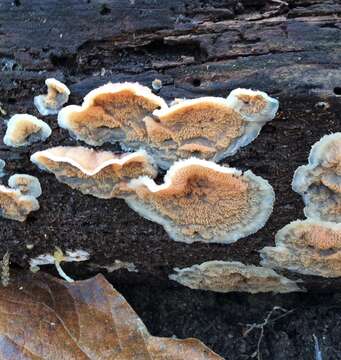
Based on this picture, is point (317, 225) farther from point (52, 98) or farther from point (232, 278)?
point (52, 98)

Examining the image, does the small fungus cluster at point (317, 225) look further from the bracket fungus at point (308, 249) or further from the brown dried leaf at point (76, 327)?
the brown dried leaf at point (76, 327)

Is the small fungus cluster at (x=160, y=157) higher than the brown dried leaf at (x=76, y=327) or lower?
higher

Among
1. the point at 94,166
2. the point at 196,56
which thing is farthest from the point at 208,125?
the point at 94,166

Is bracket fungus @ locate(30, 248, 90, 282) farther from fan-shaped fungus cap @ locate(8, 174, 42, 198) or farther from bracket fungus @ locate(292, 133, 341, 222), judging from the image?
bracket fungus @ locate(292, 133, 341, 222)

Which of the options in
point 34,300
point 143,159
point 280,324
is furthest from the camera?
point 280,324

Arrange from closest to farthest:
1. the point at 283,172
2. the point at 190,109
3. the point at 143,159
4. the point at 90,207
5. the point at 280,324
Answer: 1. the point at 190,109
2. the point at 143,159
3. the point at 283,172
4. the point at 90,207
5. the point at 280,324

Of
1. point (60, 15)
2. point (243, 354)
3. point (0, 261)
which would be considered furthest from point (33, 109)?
point (243, 354)

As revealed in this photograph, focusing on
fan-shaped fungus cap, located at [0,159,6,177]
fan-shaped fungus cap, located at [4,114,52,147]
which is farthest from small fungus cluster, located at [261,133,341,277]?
fan-shaped fungus cap, located at [0,159,6,177]

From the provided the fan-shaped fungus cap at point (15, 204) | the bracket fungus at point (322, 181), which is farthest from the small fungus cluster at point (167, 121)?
the fan-shaped fungus cap at point (15, 204)

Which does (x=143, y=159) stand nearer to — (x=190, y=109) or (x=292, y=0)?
(x=190, y=109)
